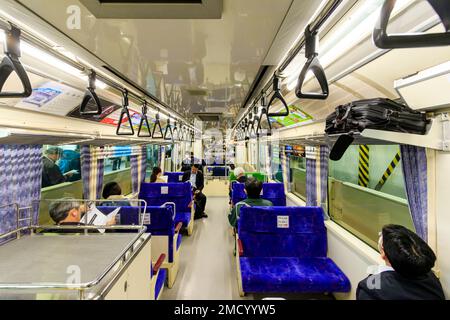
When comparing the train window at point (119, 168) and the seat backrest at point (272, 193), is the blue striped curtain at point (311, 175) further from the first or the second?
the train window at point (119, 168)

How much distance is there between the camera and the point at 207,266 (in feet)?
12.7

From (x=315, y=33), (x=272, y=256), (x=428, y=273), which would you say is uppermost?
(x=315, y=33)

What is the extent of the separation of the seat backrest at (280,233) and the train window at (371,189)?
3806mm

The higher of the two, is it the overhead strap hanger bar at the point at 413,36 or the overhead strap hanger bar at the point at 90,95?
the overhead strap hanger bar at the point at 90,95

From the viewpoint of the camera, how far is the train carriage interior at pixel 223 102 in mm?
1085

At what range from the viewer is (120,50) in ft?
4.91

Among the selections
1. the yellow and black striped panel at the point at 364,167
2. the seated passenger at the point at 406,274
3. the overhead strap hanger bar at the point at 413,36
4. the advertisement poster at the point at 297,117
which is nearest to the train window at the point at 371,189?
the yellow and black striped panel at the point at 364,167

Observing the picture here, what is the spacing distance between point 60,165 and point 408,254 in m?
4.36

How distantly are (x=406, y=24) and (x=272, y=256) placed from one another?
297cm

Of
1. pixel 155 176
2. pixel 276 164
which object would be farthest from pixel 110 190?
pixel 276 164

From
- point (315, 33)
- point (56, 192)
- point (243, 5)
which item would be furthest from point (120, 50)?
point (56, 192)

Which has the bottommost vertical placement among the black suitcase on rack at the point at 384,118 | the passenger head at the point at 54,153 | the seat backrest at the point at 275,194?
the seat backrest at the point at 275,194

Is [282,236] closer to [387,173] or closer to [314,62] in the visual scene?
[314,62]

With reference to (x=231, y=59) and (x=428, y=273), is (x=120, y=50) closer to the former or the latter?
(x=231, y=59)
